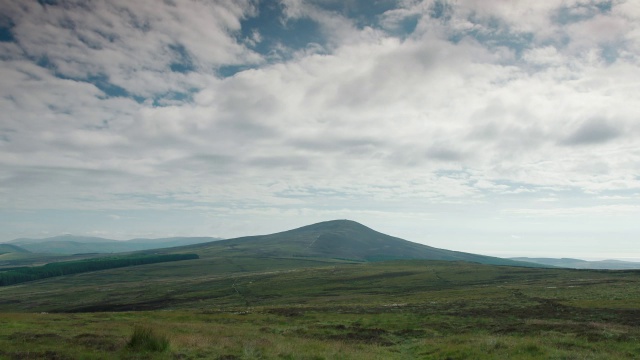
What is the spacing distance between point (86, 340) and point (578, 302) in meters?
59.5

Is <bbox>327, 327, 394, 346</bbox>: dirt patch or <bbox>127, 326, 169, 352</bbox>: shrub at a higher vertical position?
<bbox>127, 326, 169, 352</bbox>: shrub

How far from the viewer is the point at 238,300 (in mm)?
96250

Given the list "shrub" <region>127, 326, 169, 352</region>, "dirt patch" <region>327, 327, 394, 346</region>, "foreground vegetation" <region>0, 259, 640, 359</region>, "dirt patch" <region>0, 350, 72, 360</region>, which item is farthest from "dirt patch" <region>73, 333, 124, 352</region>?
"dirt patch" <region>327, 327, 394, 346</region>

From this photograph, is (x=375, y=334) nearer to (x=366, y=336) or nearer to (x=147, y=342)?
(x=366, y=336)

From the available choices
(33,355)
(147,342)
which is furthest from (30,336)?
(147,342)

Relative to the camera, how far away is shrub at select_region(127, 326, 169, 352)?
75.9 ft

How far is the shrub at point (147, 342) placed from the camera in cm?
2314

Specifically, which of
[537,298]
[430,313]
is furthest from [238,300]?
[537,298]

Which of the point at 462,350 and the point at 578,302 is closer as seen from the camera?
the point at 462,350

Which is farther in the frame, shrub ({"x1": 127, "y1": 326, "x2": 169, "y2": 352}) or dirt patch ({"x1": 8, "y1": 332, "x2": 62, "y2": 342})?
dirt patch ({"x1": 8, "y1": 332, "x2": 62, "y2": 342})

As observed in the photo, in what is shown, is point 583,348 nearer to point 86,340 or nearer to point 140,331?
point 140,331

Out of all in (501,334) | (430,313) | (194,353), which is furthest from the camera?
(430,313)

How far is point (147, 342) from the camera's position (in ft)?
76.9

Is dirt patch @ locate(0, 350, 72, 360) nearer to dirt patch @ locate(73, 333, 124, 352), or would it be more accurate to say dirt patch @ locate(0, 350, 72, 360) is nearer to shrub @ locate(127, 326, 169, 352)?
dirt patch @ locate(73, 333, 124, 352)
